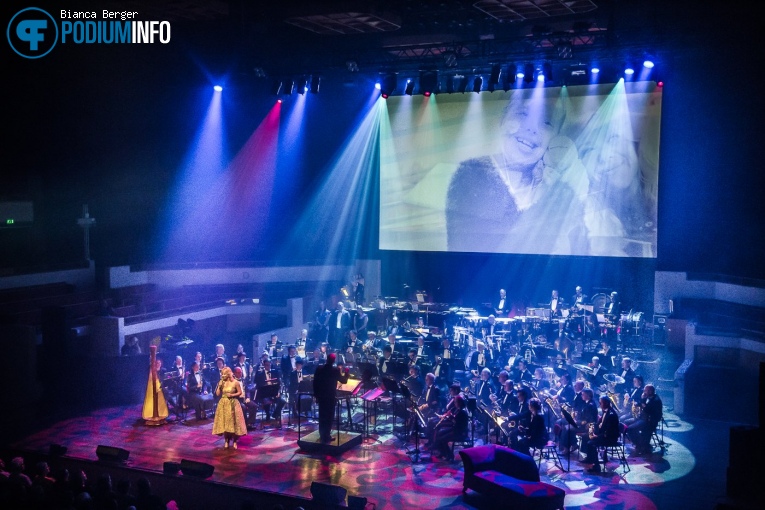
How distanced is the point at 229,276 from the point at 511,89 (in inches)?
376

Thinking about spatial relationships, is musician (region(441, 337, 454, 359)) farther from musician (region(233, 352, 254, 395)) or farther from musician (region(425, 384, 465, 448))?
musician (region(233, 352, 254, 395))

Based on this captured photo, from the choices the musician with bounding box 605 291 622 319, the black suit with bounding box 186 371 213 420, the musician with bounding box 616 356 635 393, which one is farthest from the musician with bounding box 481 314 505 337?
the black suit with bounding box 186 371 213 420

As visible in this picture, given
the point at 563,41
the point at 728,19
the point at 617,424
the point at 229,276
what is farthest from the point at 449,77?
the point at 617,424

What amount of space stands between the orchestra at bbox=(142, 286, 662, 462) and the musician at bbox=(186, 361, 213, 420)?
0.02m

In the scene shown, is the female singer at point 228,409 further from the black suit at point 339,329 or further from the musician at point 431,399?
the black suit at point 339,329

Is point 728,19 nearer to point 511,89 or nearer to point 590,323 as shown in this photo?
point 511,89

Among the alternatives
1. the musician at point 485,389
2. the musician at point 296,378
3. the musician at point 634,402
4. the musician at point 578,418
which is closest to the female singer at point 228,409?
the musician at point 296,378

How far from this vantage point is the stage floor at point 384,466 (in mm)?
9750

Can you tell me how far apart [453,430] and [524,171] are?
8697mm

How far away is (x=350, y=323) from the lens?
17.6 meters

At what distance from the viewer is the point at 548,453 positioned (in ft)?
37.6

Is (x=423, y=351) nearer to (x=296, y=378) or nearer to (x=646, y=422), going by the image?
(x=296, y=378)

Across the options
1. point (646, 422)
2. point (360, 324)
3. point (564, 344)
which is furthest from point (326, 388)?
point (360, 324)

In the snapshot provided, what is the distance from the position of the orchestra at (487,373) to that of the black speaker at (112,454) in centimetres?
255
